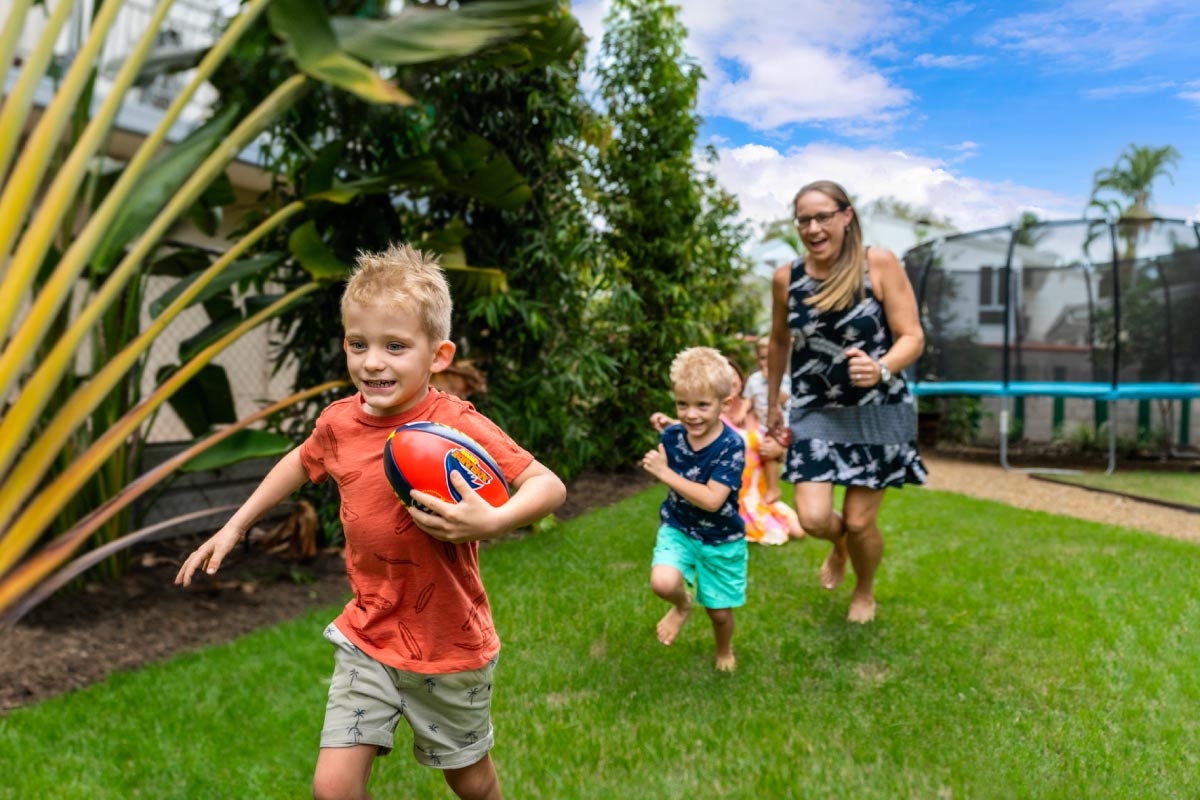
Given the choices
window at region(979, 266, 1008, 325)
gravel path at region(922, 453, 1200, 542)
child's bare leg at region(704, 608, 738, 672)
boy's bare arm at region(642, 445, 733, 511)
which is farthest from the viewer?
window at region(979, 266, 1008, 325)

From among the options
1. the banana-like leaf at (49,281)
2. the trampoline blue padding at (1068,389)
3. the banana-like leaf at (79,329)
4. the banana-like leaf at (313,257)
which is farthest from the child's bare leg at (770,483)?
the trampoline blue padding at (1068,389)

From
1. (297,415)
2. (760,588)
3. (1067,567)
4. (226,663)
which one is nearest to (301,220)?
(297,415)

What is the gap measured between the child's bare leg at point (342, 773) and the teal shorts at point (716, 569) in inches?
71.5

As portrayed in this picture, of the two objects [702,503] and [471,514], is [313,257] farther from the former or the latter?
[471,514]

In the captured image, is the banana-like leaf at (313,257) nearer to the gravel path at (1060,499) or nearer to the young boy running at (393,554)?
the young boy running at (393,554)

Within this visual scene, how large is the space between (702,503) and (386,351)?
1790mm

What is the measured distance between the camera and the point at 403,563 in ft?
6.86

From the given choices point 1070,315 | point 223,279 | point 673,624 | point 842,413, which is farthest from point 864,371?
point 1070,315

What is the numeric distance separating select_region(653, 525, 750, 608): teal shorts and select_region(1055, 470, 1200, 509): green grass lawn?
6538 millimetres

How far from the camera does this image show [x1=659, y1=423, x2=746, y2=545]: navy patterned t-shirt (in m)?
3.60

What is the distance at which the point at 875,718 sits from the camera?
3.29 metres

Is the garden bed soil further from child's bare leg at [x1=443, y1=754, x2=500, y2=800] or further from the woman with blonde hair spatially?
the woman with blonde hair

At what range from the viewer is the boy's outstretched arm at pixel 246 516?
78.0 inches

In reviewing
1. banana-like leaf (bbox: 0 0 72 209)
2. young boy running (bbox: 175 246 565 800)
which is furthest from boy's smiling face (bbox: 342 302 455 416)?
banana-like leaf (bbox: 0 0 72 209)
